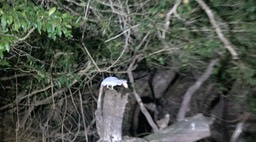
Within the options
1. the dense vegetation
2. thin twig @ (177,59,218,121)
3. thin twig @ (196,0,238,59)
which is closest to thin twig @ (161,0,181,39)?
the dense vegetation

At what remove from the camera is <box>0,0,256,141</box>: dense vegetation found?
7.99 ft

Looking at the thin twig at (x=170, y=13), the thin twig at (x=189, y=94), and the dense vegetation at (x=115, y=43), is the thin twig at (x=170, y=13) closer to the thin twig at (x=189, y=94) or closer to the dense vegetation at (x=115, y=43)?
the dense vegetation at (x=115, y=43)

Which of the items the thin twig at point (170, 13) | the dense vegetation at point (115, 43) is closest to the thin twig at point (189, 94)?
the dense vegetation at point (115, 43)

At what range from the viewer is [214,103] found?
3.72 metres

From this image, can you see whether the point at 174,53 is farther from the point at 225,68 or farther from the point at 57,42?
the point at 57,42

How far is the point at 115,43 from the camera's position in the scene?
3008 millimetres

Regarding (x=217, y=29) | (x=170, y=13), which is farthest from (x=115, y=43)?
(x=217, y=29)

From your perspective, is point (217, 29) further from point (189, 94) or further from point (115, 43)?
point (115, 43)

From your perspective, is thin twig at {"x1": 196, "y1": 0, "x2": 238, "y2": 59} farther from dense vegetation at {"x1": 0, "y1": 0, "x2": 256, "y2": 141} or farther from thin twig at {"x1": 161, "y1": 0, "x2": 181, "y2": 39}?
thin twig at {"x1": 161, "y1": 0, "x2": 181, "y2": 39}

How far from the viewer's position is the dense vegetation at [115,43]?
95.9 inches

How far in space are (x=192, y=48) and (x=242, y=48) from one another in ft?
1.06

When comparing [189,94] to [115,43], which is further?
[115,43]

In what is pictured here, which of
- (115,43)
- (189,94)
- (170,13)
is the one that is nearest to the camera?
(189,94)

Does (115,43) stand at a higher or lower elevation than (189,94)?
higher
